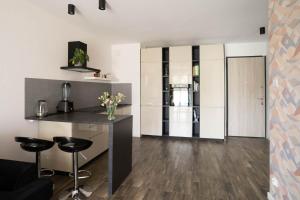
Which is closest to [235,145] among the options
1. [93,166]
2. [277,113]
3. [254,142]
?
[254,142]

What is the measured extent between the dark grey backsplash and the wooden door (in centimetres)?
350

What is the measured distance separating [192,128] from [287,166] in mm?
3450

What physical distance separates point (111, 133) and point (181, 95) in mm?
3264

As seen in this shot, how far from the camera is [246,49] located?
538cm

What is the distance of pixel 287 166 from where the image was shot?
1.86 meters

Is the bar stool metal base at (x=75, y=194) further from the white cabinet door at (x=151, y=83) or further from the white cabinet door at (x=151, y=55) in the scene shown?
the white cabinet door at (x=151, y=55)

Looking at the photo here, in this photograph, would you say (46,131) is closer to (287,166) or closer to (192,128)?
(287,166)

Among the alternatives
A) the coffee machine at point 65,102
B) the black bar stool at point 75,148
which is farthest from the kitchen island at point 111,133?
the coffee machine at point 65,102

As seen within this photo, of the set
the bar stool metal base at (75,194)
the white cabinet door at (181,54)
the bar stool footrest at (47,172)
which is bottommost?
the bar stool metal base at (75,194)

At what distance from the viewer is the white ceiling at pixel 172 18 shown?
3023mm

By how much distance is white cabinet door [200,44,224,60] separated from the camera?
200 inches

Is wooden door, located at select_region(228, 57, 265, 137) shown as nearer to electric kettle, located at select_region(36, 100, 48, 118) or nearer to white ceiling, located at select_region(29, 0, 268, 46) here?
white ceiling, located at select_region(29, 0, 268, 46)

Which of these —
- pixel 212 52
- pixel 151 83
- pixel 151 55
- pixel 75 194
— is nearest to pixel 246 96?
pixel 212 52

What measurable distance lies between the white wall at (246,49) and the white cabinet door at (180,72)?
3.95 feet
